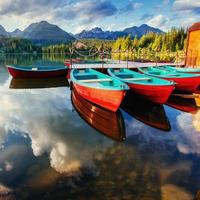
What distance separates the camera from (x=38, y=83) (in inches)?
880

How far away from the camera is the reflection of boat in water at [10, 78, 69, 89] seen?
2081 centimetres

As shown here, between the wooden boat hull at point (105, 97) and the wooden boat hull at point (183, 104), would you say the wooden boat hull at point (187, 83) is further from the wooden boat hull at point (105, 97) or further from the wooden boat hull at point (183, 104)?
the wooden boat hull at point (105, 97)

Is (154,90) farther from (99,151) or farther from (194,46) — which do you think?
(194,46)

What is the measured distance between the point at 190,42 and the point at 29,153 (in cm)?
2217

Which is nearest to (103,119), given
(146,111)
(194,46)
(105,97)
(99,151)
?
(105,97)

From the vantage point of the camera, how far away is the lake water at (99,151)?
567 centimetres

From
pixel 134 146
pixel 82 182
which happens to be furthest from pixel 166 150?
pixel 82 182

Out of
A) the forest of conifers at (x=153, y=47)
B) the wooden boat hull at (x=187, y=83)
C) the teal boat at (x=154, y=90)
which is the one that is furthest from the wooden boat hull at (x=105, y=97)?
the forest of conifers at (x=153, y=47)

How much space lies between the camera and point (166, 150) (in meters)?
8.05

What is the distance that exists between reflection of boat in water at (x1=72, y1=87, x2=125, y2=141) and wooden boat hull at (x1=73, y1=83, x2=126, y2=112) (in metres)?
0.34

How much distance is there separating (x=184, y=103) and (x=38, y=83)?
13.9 metres

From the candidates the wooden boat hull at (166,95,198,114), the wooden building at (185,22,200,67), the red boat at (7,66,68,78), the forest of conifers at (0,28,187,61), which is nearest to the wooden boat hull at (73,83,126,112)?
the wooden boat hull at (166,95,198,114)

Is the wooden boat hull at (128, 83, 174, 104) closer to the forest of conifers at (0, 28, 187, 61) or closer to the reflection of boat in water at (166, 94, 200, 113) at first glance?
the reflection of boat in water at (166, 94, 200, 113)

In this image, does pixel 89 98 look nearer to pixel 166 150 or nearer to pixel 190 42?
pixel 166 150
